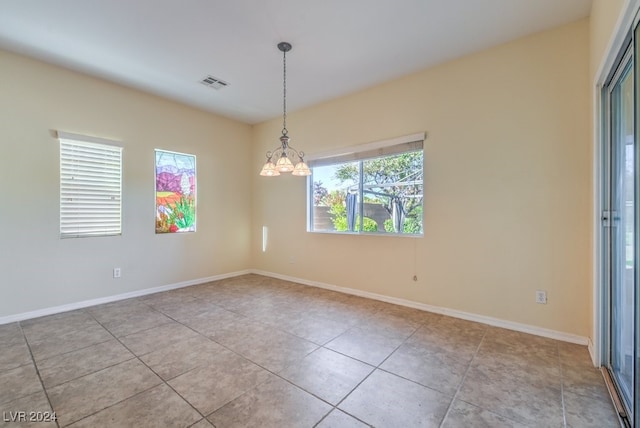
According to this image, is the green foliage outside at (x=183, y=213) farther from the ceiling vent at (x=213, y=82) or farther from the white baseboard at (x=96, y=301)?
the ceiling vent at (x=213, y=82)

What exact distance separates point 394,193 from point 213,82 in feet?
9.70

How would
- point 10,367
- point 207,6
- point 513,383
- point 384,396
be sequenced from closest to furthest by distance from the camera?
point 384,396 < point 513,383 < point 10,367 < point 207,6

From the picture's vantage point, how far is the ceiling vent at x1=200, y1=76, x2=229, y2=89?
3.87 metres

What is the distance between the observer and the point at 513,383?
2061 mm

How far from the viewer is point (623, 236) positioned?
1.94 metres

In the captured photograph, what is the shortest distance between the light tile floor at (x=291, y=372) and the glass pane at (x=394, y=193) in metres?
1.18

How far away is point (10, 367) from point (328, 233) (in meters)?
3.63

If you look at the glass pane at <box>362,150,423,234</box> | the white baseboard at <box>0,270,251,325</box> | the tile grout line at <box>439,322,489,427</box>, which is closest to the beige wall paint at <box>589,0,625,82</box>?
the glass pane at <box>362,150,423,234</box>

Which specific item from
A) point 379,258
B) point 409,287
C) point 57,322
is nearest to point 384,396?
point 409,287

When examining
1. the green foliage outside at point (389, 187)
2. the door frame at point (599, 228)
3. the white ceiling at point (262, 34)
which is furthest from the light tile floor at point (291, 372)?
the white ceiling at point (262, 34)

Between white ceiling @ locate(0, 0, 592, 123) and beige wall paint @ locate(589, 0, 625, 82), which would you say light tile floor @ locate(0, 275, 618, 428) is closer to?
beige wall paint @ locate(589, 0, 625, 82)

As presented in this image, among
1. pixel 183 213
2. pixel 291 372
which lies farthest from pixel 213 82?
pixel 291 372

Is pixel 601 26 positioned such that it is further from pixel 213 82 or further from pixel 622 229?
→ pixel 213 82

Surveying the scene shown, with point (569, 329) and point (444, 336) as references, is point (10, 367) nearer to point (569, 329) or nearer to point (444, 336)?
point (444, 336)
